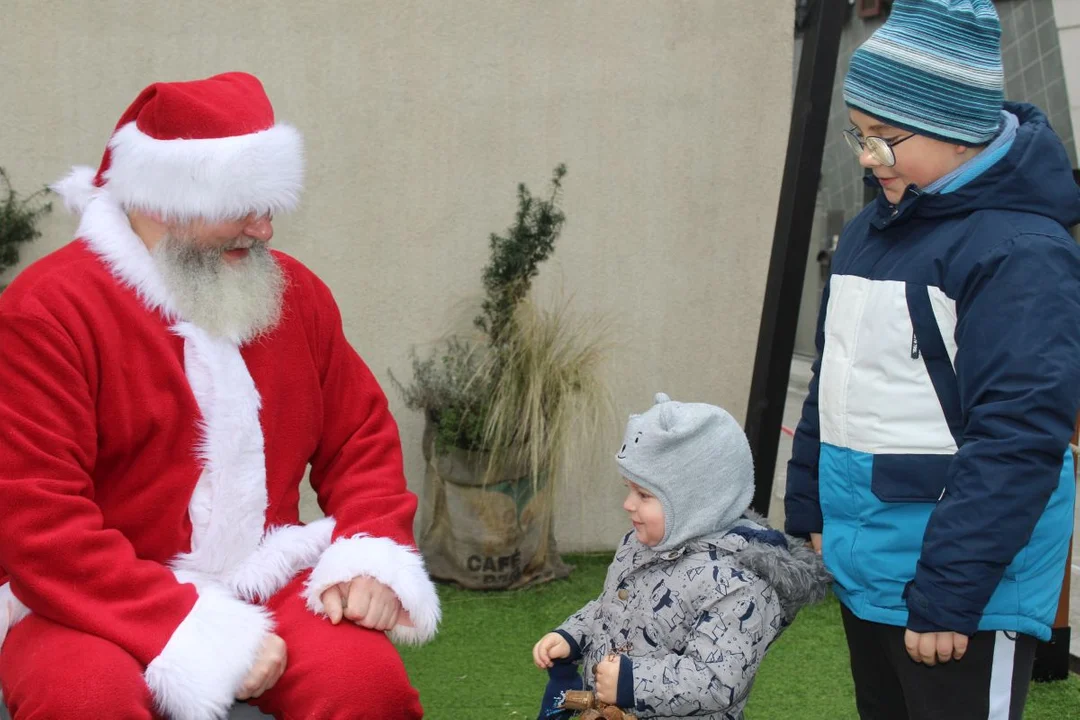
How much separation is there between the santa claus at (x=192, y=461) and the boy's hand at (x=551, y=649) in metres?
0.22

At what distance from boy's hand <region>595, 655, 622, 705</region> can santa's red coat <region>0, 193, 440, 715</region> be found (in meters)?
0.39

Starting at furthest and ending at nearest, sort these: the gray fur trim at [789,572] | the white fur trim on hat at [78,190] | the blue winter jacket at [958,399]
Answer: the white fur trim on hat at [78,190]
the gray fur trim at [789,572]
the blue winter jacket at [958,399]

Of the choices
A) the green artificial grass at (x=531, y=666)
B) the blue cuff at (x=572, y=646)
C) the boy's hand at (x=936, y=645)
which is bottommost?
the green artificial grass at (x=531, y=666)

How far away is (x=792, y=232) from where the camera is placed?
10.7 ft

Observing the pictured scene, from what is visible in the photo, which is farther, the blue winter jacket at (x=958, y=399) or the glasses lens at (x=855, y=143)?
the glasses lens at (x=855, y=143)

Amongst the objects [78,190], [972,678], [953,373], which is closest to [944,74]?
[953,373]

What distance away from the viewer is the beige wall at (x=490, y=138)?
395 centimetres

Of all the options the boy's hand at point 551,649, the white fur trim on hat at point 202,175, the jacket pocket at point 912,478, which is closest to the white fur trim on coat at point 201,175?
the white fur trim on hat at point 202,175

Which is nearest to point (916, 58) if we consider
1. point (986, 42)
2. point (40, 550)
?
point (986, 42)

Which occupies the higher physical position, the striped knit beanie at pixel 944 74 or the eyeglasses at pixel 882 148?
the striped knit beanie at pixel 944 74

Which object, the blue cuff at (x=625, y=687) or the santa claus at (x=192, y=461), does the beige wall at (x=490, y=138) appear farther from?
the blue cuff at (x=625, y=687)

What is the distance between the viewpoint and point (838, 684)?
10.9ft

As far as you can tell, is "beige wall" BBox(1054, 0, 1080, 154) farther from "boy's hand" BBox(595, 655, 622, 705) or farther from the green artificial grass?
"boy's hand" BBox(595, 655, 622, 705)

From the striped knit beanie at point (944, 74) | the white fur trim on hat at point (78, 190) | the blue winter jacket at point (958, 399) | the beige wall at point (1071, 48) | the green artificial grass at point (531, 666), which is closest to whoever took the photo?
the blue winter jacket at point (958, 399)
